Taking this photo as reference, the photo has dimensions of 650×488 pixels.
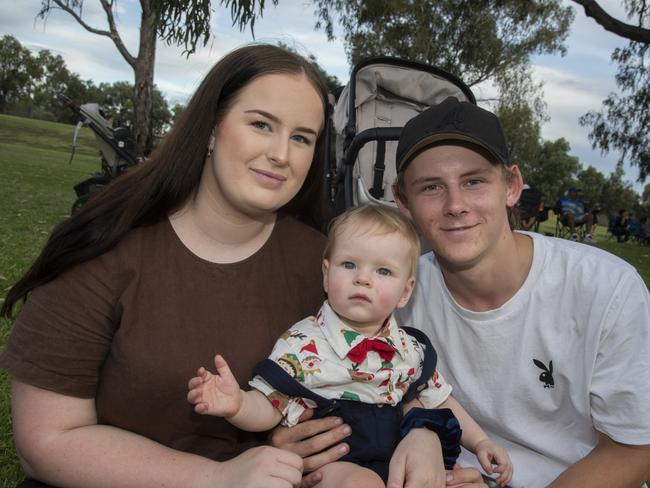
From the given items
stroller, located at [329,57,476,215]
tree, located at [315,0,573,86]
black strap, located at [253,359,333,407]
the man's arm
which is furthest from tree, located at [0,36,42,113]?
the man's arm

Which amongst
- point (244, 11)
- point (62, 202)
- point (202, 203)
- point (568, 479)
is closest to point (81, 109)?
point (62, 202)

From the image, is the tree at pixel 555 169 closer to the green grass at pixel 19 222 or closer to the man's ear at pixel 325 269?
the green grass at pixel 19 222

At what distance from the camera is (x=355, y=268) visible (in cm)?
193

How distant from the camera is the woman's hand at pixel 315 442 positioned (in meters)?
1.77

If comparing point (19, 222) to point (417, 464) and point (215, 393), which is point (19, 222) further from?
point (417, 464)

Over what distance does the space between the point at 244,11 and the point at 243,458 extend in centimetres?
488

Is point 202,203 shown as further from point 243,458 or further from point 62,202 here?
point 62,202

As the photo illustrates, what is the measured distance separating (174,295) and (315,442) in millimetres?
616

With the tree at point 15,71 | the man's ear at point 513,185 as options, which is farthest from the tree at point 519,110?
the tree at point 15,71

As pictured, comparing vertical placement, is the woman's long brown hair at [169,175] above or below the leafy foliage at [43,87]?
below

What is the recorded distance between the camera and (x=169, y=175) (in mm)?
1903

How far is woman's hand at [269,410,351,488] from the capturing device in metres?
1.77

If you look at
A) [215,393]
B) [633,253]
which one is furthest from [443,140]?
[633,253]

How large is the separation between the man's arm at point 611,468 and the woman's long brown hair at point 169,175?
4.92 feet
